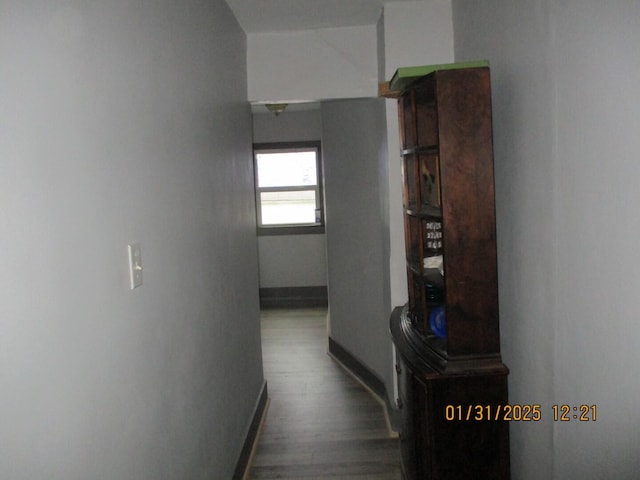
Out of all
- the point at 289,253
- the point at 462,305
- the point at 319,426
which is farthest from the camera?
the point at 289,253

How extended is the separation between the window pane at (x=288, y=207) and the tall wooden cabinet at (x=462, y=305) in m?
4.60

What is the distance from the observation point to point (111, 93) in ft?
4.04

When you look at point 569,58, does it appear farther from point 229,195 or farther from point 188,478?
point 188,478

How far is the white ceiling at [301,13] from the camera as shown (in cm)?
265

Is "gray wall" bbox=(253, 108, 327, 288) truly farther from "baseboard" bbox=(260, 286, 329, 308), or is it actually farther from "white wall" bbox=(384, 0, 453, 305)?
"white wall" bbox=(384, 0, 453, 305)

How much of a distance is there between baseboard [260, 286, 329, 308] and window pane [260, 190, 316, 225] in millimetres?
869

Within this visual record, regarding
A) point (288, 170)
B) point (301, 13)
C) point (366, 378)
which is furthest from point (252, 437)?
point (288, 170)

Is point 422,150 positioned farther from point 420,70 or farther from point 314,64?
point 314,64

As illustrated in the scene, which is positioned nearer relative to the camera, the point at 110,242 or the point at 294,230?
the point at 110,242

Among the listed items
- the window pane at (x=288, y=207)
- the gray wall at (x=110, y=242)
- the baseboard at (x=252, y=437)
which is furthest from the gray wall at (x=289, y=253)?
the gray wall at (x=110, y=242)

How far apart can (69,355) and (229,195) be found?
165 centimetres

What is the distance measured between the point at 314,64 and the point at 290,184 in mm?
3388

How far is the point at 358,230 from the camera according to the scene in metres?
3.88

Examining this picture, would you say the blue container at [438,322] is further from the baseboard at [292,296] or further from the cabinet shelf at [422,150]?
the baseboard at [292,296]
